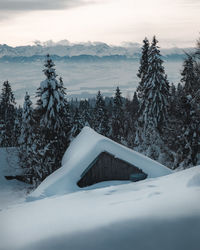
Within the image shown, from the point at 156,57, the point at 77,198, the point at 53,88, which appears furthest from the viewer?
the point at 156,57

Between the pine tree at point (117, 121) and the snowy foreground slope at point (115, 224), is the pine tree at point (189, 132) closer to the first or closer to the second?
the pine tree at point (117, 121)

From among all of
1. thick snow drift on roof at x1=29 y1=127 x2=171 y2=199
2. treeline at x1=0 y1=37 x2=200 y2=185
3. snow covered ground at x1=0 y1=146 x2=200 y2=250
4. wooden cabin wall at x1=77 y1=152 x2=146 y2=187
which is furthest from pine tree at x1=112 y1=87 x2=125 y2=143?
snow covered ground at x1=0 y1=146 x2=200 y2=250

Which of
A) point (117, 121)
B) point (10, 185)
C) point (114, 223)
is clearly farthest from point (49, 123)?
point (117, 121)

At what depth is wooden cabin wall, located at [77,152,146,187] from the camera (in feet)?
47.0

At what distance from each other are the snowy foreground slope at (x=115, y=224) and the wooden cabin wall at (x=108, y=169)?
31.1 feet

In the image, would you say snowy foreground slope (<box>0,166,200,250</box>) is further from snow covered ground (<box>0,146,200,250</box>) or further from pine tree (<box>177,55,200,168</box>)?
pine tree (<box>177,55,200,168</box>)

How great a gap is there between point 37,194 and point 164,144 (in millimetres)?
23347

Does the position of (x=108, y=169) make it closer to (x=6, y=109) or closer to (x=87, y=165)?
(x=87, y=165)

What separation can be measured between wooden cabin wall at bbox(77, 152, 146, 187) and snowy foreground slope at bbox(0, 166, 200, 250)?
31.1 feet

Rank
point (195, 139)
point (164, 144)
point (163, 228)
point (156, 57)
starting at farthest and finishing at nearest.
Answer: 1. point (164, 144)
2. point (156, 57)
3. point (195, 139)
4. point (163, 228)

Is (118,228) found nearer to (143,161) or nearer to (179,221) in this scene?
(179,221)

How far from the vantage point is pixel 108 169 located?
Answer: 47.7 feet

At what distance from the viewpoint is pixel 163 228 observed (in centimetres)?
321

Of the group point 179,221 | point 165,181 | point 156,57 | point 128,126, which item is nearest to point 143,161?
point 165,181
